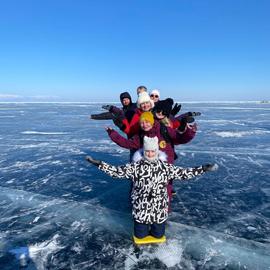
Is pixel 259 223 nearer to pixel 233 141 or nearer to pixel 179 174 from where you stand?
pixel 179 174

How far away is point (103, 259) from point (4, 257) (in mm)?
1032

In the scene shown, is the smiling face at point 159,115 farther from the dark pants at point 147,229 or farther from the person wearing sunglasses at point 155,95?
the dark pants at point 147,229

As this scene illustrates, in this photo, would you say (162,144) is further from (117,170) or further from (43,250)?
(43,250)

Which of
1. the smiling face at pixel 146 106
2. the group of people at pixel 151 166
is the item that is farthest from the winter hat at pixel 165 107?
the smiling face at pixel 146 106

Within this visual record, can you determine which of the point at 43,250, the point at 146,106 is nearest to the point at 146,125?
the point at 146,106

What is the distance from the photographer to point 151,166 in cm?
292

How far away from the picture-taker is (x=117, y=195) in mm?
4770

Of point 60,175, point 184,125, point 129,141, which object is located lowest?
point 60,175

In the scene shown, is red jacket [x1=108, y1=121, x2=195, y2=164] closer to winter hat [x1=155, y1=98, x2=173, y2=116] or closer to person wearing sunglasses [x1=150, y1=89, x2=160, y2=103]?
winter hat [x1=155, y1=98, x2=173, y2=116]

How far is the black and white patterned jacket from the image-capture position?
9.57ft

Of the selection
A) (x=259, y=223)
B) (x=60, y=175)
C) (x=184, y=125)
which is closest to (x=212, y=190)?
(x=259, y=223)

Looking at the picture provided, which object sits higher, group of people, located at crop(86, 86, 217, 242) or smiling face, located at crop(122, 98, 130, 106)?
smiling face, located at crop(122, 98, 130, 106)

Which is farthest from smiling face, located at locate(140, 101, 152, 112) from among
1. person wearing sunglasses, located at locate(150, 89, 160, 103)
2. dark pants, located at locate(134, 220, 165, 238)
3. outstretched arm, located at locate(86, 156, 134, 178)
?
dark pants, located at locate(134, 220, 165, 238)

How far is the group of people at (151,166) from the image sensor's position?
9.55ft
